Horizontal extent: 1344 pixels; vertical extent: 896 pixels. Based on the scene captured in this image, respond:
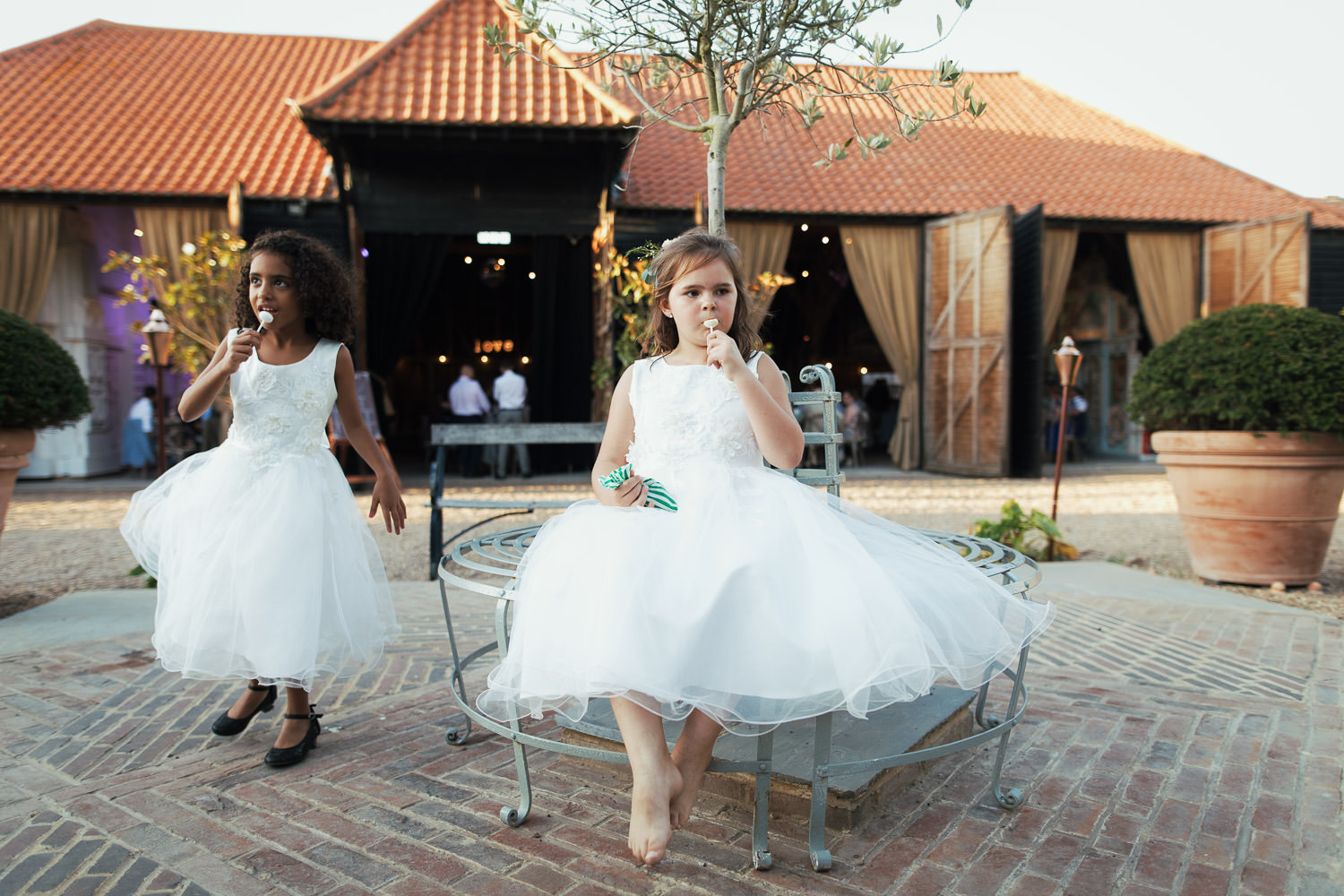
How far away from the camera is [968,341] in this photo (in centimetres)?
1192

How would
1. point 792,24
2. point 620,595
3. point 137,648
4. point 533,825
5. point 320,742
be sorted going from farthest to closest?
point 137,648
point 792,24
point 320,742
point 533,825
point 620,595

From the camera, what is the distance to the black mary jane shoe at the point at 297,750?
2.40m

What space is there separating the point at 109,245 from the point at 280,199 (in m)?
4.23

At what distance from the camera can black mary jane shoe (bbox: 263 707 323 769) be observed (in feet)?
7.87

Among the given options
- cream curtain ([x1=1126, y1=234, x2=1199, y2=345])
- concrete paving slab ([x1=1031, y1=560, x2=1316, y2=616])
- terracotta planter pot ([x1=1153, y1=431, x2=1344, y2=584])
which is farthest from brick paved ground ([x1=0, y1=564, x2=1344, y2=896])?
cream curtain ([x1=1126, y1=234, x2=1199, y2=345])

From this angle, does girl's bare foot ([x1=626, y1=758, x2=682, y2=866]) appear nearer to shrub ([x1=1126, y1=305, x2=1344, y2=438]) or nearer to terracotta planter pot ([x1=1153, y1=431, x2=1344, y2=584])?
terracotta planter pot ([x1=1153, y1=431, x2=1344, y2=584])

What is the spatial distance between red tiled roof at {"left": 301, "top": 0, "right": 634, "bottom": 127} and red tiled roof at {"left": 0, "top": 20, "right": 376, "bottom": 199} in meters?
2.12

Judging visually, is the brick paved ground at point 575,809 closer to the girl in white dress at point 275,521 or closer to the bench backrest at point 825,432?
the girl in white dress at point 275,521

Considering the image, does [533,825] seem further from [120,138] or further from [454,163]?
[120,138]

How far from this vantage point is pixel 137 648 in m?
3.67

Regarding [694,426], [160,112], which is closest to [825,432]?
[694,426]

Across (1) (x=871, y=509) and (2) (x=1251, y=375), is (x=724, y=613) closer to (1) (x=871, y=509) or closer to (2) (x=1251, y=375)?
(2) (x=1251, y=375)

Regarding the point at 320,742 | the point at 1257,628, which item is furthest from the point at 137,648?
the point at 1257,628

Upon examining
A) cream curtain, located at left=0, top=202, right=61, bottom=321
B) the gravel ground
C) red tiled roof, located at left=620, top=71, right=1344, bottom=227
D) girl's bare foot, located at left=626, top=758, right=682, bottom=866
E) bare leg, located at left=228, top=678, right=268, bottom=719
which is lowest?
the gravel ground
